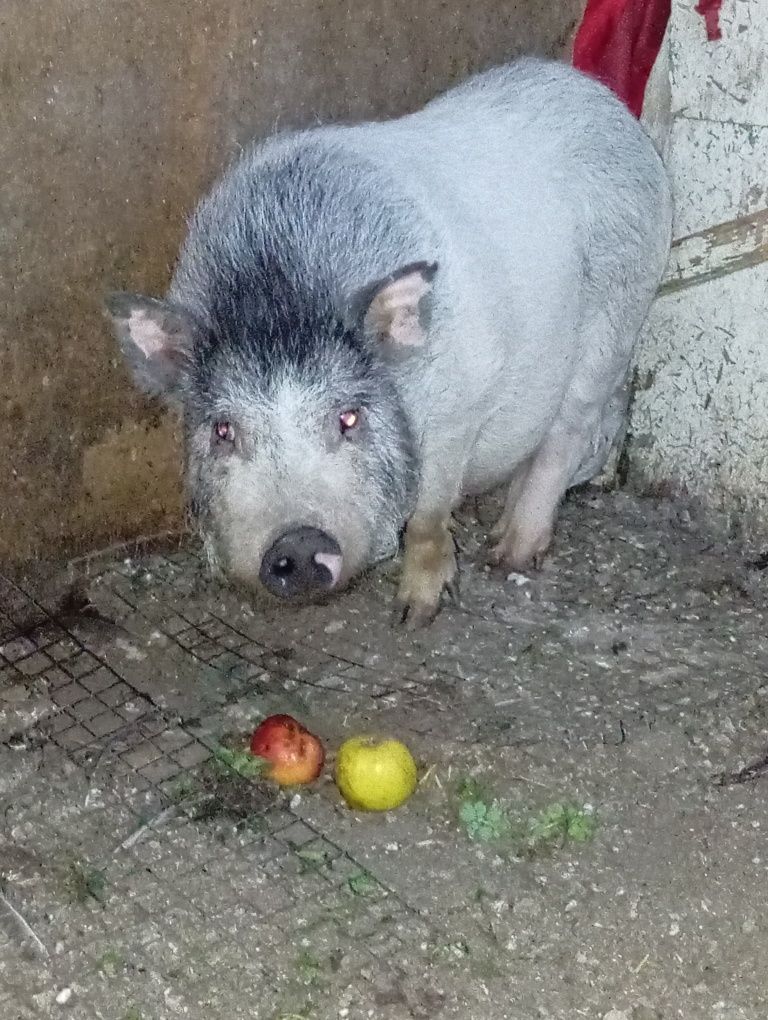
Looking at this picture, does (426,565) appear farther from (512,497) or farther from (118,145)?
(118,145)

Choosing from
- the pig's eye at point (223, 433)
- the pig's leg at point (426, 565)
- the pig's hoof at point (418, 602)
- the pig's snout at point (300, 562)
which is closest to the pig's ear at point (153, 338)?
the pig's eye at point (223, 433)

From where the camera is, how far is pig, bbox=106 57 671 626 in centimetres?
292

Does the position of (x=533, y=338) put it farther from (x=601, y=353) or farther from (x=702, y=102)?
(x=702, y=102)

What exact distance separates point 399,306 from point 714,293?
5.30 ft

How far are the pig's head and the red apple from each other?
15.6 inches

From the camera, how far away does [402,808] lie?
10.2 ft

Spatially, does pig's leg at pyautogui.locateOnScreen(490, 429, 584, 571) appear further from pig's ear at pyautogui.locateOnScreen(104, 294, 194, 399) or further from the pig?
pig's ear at pyautogui.locateOnScreen(104, 294, 194, 399)

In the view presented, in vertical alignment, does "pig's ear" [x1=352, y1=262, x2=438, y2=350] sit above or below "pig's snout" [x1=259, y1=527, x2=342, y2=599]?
above

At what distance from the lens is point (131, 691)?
3.52m

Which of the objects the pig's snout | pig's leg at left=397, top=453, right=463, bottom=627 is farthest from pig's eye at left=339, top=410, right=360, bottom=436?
pig's leg at left=397, top=453, right=463, bottom=627

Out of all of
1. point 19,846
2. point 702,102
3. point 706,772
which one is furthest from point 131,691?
point 702,102

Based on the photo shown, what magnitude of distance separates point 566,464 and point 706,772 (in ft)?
4.28

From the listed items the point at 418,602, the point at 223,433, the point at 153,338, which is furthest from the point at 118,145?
the point at 418,602

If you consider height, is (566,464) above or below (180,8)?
below
